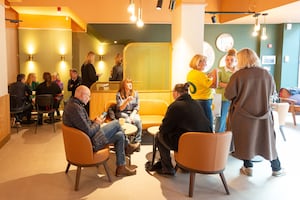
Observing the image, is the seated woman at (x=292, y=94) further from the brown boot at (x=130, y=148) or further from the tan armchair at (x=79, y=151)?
the tan armchair at (x=79, y=151)

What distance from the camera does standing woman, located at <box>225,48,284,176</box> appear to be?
12.6ft

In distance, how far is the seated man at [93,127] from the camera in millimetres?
3646

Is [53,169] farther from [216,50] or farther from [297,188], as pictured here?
[216,50]

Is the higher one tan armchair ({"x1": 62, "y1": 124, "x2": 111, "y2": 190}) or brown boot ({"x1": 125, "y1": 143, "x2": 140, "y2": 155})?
tan armchair ({"x1": 62, "y1": 124, "x2": 111, "y2": 190})

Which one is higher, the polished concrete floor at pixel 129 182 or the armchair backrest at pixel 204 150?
the armchair backrest at pixel 204 150

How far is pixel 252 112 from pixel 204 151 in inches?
35.4

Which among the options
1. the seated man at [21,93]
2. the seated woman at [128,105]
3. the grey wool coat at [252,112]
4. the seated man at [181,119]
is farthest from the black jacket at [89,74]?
the grey wool coat at [252,112]

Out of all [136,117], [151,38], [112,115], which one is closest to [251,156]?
[136,117]

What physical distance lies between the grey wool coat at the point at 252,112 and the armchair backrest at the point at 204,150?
1.68ft

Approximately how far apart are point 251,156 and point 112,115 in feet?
7.50

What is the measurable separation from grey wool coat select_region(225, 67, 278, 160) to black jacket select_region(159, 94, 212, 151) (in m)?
0.49

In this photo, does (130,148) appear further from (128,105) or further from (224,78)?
(224,78)

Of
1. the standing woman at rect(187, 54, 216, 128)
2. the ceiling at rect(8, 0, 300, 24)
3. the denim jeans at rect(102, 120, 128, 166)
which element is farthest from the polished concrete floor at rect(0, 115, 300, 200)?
the ceiling at rect(8, 0, 300, 24)

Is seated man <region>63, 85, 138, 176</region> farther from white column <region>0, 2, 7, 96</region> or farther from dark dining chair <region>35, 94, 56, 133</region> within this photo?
dark dining chair <region>35, 94, 56, 133</region>
